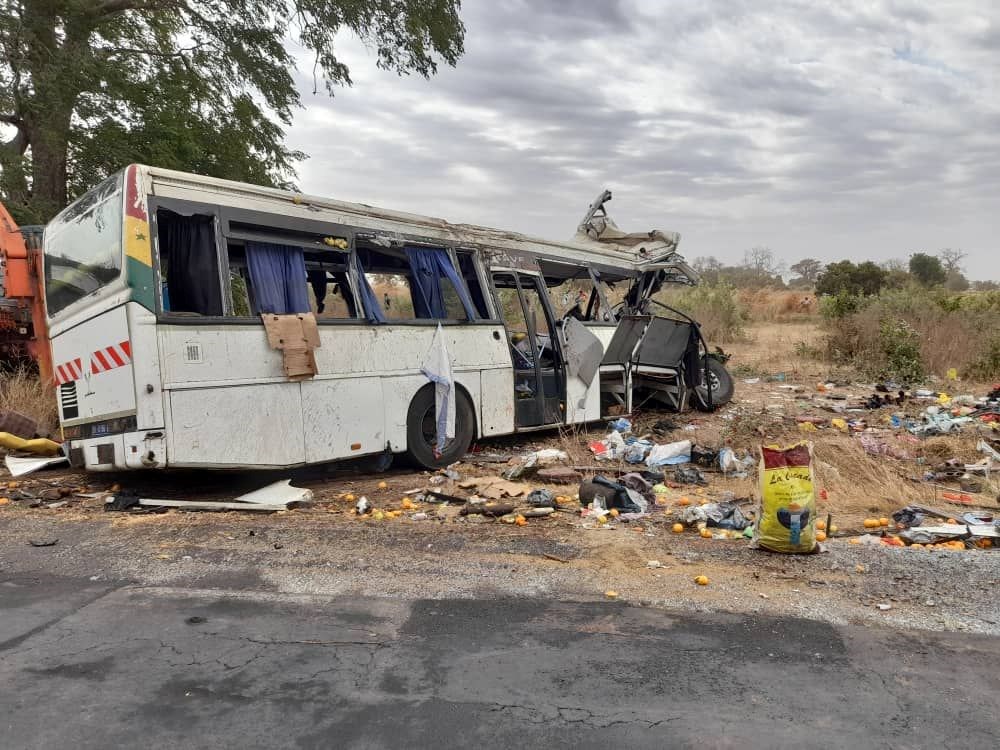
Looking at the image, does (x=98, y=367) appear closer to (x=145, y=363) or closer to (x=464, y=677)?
(x=145, y=363)

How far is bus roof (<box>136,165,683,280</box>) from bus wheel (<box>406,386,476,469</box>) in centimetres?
172

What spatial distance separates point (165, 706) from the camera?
270cm

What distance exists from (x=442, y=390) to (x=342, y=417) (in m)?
1.18

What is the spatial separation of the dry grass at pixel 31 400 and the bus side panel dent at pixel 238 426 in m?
3.39

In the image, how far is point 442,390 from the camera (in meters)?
7.27

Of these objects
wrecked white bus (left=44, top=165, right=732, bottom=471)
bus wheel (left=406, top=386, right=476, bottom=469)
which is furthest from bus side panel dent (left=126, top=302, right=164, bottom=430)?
bus wheel (left=406, top=386, right=476, bottom=469)

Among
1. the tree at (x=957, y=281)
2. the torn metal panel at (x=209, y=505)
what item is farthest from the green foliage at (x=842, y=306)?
the tree at (x=957, y=281)

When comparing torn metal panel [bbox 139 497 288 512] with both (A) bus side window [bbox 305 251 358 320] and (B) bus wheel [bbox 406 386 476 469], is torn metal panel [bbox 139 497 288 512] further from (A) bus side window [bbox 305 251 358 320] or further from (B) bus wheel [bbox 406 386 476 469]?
(A) bus side window [bbox 305 251 358 320]

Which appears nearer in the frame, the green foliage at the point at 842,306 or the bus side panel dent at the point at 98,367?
the bus side panel dent at the point at 98,367

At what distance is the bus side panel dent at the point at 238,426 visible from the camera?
17.7ft

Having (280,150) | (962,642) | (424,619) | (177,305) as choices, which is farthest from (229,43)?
(962,642)

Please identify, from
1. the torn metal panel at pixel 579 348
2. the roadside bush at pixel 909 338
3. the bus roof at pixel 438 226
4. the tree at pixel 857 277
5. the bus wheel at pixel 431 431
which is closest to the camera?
the bus roof at pixel 438 226

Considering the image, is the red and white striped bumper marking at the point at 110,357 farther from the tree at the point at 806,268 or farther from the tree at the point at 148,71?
the tree at the point at 806,268

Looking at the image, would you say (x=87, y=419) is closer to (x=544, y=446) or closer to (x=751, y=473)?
(x=544, y=446)
